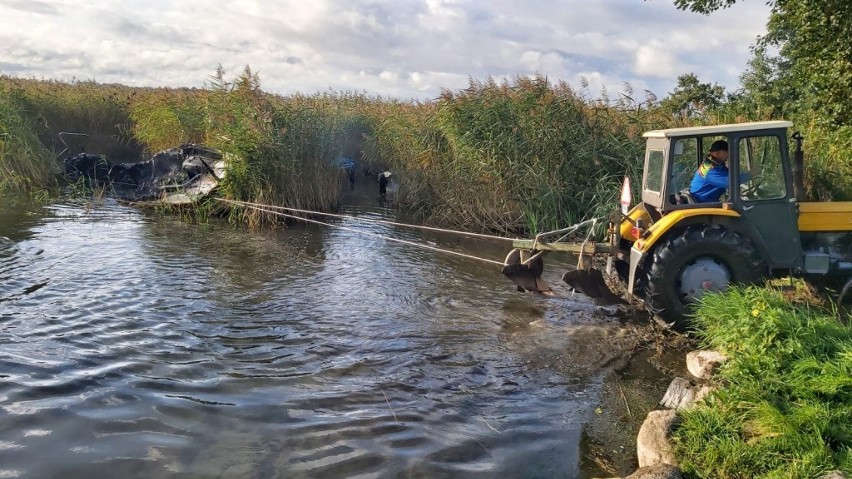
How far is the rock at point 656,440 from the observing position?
358cm

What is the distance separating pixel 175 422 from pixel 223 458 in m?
0.62

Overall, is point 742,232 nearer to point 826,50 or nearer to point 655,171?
point 655,171

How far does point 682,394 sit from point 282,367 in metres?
3.11

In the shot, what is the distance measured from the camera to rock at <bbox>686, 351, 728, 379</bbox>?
4.70 m

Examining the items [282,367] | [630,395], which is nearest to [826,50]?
[630,395]

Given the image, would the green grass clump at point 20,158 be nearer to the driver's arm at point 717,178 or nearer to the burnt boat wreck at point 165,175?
the burnt boat wreck at point 165,175

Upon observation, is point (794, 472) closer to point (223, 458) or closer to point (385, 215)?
point (223, 458)

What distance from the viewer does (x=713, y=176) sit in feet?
19.7

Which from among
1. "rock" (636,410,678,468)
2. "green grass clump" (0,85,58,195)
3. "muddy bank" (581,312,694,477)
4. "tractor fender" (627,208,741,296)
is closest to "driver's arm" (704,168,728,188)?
"tractor fender" (627,208,741,296)

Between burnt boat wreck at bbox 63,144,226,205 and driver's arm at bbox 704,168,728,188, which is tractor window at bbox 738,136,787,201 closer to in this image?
driver's arm at bbox 704,168,728,188

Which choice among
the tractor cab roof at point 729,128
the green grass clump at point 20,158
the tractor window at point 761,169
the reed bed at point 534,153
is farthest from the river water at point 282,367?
the green grass clump at point 20,158

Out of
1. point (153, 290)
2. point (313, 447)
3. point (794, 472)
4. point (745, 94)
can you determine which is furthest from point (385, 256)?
point (745, 94)

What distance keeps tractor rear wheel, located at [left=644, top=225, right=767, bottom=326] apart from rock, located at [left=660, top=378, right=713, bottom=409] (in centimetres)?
138

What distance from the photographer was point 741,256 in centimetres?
570
